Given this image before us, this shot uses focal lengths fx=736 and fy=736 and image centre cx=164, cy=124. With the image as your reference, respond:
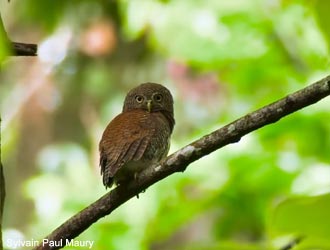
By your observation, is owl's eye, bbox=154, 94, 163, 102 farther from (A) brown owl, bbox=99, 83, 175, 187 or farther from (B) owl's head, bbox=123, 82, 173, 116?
(A) brown owl, bbox=99, 83, 175, 187

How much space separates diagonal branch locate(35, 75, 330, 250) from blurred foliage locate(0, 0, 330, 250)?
141mm

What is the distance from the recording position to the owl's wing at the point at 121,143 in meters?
1.79

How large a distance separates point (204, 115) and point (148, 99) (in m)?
3.41

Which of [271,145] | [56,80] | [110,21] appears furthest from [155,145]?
[56,80]

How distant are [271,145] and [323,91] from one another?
225 centimetres

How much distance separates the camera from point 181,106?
6117 mm

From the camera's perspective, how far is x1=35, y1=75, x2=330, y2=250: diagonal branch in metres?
1.12

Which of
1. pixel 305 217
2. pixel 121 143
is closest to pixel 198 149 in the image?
pixel 305 217

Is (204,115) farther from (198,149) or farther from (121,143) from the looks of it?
(198,149)

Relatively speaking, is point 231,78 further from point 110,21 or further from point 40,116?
point 40,116

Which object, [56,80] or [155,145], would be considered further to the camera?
[56,80]

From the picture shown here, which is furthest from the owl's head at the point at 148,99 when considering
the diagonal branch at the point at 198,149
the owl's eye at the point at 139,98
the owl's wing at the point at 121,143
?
the diagonal branch at the point at 198,149

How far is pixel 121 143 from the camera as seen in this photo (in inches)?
74.4

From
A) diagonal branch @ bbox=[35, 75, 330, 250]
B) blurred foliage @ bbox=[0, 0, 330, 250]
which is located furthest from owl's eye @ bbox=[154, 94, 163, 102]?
diagonal branch @ bbox=[35, 75, 330, 250]
